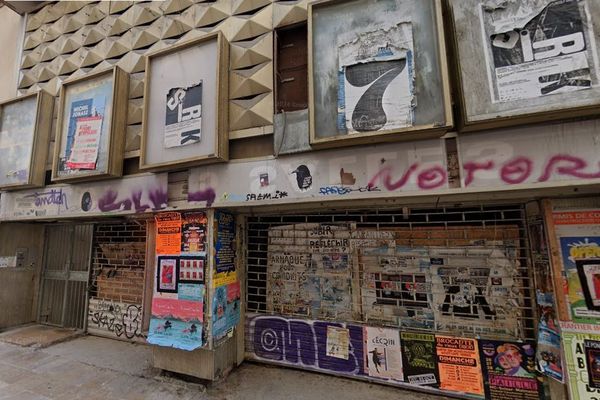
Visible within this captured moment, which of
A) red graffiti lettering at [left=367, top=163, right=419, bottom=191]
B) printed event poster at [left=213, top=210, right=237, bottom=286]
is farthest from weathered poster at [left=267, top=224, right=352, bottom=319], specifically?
red graffiti lettering at [left=367, top=163, right=419, bottom=191]

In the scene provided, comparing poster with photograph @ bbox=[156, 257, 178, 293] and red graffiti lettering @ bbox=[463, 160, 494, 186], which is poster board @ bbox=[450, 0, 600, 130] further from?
poster with photograph @ bbox=[156, 257, 178, 293]

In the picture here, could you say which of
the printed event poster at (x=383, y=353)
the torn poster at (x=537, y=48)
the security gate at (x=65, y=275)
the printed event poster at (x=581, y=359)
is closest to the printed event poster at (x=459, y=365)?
the printed event poster at (x=383, y=353)

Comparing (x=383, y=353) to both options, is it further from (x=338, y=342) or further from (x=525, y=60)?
(x=525, y=60)

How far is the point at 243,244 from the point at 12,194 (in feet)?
19.6

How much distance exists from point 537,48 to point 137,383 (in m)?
7.13

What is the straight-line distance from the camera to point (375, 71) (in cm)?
393

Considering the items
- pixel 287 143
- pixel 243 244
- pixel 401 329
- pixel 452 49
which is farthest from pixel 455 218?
pixel 243 244

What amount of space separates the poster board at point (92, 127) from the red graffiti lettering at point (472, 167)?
5.78 m

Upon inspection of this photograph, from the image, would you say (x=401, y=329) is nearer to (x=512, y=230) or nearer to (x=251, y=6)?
(x=512, y=230)

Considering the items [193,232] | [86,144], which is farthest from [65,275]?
[193,232]

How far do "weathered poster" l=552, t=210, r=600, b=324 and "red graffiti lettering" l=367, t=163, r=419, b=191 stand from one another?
6.46 feet

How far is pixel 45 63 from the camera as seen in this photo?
24.3ft

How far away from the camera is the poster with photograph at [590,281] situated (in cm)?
345

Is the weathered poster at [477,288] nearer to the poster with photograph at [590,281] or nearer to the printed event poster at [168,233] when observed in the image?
the poster with photograph at [590,281]
